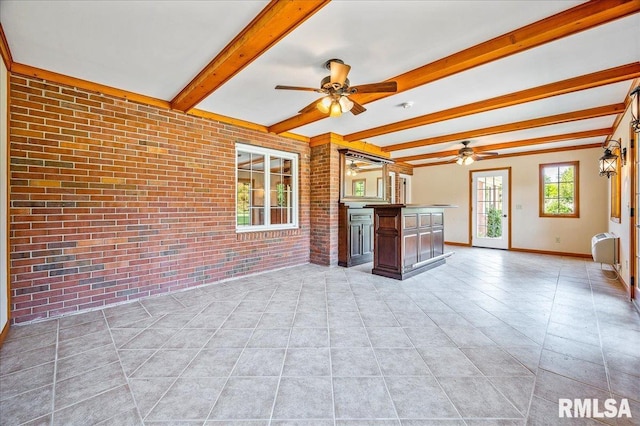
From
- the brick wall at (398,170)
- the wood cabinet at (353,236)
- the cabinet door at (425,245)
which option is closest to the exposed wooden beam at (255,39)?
the wood cabinet at (353,236)

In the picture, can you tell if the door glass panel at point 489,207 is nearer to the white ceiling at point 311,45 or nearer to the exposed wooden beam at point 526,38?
the white ceiling at point 311,45

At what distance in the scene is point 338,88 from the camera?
2605 mm

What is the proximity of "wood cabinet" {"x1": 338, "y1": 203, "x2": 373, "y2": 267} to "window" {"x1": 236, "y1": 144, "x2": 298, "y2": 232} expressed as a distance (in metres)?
0.91

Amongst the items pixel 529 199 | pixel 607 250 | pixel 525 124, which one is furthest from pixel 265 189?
pixel 529 199

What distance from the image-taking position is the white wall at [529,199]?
5.86 meters

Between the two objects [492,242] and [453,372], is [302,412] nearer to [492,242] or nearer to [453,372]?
[453,372]

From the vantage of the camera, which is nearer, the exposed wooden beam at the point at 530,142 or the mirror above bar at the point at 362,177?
the exposed wooden beam at the point at 530,142

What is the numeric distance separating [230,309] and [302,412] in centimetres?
175

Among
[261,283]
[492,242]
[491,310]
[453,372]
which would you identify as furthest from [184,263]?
[492,242]

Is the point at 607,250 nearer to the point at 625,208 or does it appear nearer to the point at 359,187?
the point at 625,208

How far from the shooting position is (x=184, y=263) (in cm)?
372

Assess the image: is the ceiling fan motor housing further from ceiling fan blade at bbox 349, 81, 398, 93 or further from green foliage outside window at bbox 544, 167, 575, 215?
green foliage outside window at bbox 544, 167, 575, 215

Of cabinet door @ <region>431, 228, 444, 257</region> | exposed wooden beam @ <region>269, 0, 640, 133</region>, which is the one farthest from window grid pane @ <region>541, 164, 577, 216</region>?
exposed wooden beam @ <region>269, 0, 640, 133</region>

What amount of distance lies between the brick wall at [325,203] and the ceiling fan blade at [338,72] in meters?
2.62
